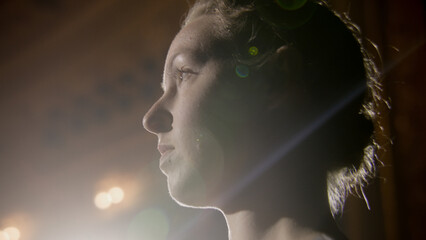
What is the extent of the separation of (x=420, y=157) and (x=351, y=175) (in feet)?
3.33

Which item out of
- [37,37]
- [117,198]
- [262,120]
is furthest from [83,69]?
[262,120]

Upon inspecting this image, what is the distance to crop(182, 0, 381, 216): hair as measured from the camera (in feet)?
2.51

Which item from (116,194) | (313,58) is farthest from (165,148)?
(116,194)

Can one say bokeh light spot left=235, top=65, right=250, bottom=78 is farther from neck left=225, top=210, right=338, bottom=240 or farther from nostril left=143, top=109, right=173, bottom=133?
neck left=225, top=210, right=338, bottom=240

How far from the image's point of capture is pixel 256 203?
0.73 meters

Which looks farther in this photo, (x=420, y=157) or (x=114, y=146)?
(x=114, y=146)

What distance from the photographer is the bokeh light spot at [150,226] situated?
76.2 inches

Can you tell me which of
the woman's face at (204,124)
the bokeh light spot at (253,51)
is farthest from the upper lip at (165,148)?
the bokeh light spot at (253,51)

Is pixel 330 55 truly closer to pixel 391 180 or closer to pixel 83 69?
pixel 391 180

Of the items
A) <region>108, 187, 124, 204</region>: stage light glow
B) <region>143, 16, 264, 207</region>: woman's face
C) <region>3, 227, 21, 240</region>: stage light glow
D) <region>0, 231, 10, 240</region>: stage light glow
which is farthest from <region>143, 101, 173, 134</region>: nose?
<region>0, 231, 10, 240</region>: stage light glow

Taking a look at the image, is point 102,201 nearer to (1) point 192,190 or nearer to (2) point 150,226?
(2) point 150,226

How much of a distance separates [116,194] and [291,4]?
1.78 meters

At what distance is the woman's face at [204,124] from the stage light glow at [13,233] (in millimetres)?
2016

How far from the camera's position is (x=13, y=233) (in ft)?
7.67
